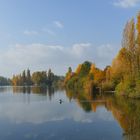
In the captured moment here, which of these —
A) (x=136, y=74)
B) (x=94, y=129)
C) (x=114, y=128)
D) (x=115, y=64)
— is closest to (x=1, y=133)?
(x=94, y=129)

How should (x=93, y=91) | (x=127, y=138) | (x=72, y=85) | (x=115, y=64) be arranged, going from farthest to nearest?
(x=72, y=85)
(x=93, y=91)
(x=115, y=64)
(x=127, y=138)

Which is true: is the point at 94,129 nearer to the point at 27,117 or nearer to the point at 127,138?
the point at 127,138

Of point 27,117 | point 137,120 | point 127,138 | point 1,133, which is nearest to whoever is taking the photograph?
point 127,138

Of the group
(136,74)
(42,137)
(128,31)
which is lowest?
(42,137)

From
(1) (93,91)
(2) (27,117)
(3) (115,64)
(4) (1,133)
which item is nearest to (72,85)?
(1) (93,91)

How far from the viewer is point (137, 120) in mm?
24547

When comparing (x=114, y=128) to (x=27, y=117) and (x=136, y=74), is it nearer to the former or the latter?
(x=27, y=117)

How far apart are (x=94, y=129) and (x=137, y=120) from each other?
4871 millimetres

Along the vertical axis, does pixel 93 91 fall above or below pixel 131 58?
below

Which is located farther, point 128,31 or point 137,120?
point 128,31

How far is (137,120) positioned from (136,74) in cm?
2527

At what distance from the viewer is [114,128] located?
21.7m

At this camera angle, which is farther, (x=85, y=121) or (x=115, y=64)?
(x=115, y=64)

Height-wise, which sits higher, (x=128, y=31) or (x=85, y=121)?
(x=128, y=31)
